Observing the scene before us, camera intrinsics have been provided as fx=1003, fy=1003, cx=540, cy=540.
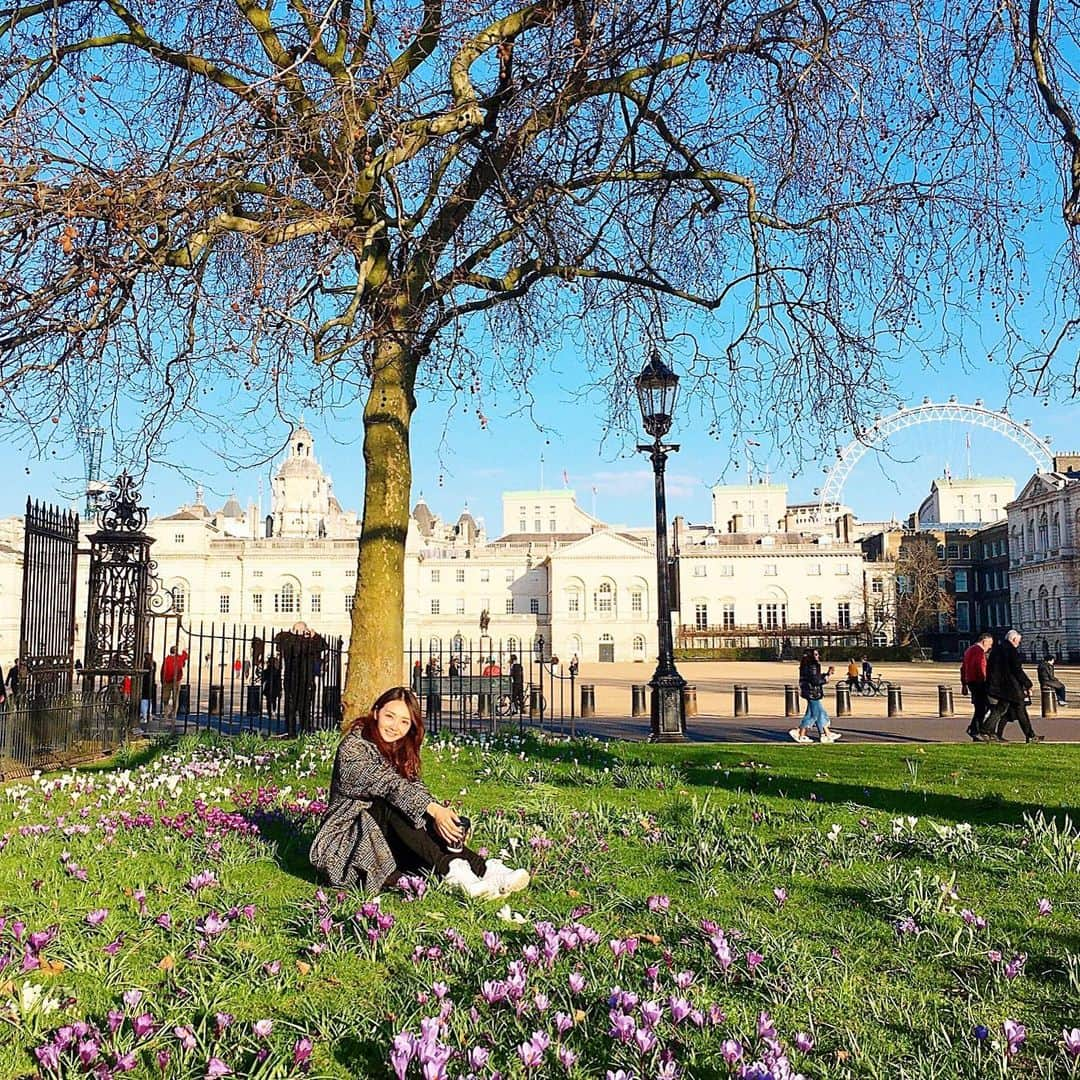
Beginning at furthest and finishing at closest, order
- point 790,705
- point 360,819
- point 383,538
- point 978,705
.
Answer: point 790,705, point 978,705, point 383,538, point 360,819

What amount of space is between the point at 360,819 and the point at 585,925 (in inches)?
52.3

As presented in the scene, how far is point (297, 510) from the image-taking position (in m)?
106

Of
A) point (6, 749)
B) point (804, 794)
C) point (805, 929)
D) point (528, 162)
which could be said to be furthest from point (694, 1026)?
point (6, 749)

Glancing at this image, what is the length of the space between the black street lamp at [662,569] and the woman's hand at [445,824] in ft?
29.4

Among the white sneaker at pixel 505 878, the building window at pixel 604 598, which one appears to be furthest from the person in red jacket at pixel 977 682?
the building window at pixel 604 598

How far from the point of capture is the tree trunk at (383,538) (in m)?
8.95

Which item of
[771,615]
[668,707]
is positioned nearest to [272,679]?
[668,707]

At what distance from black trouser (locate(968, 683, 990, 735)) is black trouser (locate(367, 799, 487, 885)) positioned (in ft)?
38.4

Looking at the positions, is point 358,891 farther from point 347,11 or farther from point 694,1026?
point 347,11

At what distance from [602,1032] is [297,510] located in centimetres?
10603

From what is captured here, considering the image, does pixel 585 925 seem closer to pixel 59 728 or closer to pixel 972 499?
pixel 59 728

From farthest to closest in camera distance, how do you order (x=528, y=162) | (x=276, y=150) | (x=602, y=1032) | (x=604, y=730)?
(x=604, y=730), (x=528, y=162), (x=276, y=150), (x=602, y=1032)

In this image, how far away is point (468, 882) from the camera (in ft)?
15.4

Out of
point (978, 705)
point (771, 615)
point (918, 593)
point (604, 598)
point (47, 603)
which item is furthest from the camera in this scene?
point (771, 615)
